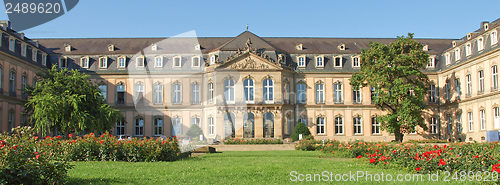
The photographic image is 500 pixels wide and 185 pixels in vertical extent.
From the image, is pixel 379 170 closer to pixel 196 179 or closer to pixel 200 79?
pixel 196 179

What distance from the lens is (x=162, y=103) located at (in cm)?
5197

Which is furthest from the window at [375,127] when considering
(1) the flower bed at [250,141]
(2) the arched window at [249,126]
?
(2) the arched window at [249,126]

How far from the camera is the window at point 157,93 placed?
5156cm

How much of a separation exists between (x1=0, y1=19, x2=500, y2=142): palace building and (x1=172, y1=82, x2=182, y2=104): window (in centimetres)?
10

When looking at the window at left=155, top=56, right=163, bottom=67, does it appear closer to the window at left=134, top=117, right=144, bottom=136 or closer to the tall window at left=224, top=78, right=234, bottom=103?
the window at left=134, top=117, right=144, bottom=136

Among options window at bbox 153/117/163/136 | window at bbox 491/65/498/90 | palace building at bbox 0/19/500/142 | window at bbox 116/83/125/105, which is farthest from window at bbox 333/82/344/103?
window at bbox 116/83/125/105

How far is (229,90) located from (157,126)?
886 cm

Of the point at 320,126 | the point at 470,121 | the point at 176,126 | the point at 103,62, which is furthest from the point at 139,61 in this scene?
the point at 470,121

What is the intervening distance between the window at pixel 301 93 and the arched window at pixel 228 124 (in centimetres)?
734

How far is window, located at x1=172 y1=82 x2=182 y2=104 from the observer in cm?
5153

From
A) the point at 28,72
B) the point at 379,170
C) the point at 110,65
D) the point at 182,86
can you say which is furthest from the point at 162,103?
the point at 379,170

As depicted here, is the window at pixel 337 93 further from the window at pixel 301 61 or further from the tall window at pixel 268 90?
the tall window at pixel 268 90

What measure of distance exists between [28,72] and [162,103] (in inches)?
502

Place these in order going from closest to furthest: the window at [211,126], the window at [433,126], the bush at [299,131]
→ 1. the bush at [299,131]
2. the window at [211,126]
3. the window at [433,126]
